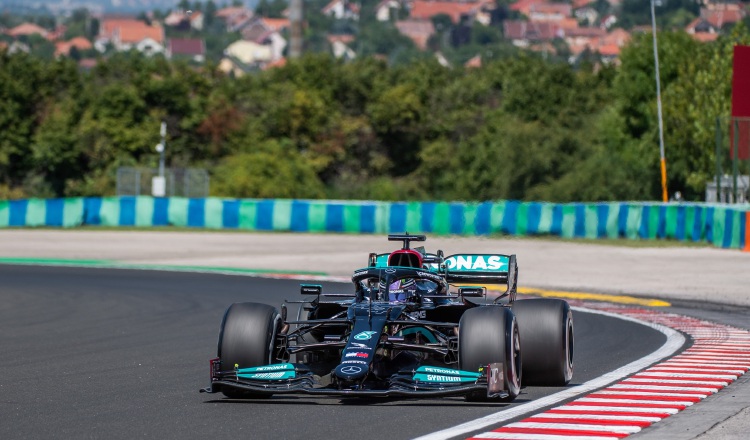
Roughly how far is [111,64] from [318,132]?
17756 mm

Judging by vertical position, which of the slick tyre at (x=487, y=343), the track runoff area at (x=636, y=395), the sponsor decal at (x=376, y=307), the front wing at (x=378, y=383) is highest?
the sponsor decal at (x=376, y=307)

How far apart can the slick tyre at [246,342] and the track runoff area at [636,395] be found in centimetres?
202

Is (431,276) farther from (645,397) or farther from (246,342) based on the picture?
(645,397)

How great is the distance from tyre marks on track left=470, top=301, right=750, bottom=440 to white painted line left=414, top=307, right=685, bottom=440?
0.14 meters

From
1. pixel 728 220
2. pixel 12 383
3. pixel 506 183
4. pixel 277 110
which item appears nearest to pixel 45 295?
pixel 12 383

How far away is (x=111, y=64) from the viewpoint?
89438mm

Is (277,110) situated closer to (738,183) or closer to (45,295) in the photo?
(738,183)

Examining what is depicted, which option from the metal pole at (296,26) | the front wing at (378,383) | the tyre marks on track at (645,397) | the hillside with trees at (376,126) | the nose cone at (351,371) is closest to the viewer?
the tyre marks on track at (645,397)

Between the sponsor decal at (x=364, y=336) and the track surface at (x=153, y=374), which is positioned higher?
the sponsor decal at (x=364, y=336)

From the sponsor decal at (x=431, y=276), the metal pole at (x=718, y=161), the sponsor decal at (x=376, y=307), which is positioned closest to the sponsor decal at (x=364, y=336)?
the sponsor decal at (x=376, y=307)

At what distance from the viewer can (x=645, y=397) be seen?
1133 cm

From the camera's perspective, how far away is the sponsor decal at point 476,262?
44.8ft

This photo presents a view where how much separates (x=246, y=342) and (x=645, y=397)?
3226mm

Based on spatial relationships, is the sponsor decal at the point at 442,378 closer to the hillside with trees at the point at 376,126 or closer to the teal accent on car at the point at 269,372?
the teal accent on car at the point at 269,372
